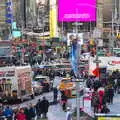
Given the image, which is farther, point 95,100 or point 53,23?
point 53,23

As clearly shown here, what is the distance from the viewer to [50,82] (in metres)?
43.2

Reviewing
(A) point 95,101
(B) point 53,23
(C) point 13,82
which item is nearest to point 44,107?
(A) point 95,101

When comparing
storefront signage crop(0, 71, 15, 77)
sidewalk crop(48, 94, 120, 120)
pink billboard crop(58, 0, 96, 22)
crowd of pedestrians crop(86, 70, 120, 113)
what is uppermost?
pink billboard crop(58, 0, 96, 22)

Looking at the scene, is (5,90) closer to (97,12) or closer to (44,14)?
(97,12)

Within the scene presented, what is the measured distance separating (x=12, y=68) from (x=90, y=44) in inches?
2072

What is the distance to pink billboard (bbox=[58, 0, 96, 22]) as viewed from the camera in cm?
10238

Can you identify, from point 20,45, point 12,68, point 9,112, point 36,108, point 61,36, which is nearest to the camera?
point 9,112

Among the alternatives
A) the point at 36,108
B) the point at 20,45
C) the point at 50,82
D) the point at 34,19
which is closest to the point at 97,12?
the point at 34,19

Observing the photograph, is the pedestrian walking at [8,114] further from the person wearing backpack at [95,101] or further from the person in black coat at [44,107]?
the person wearing backpack at [95,101]

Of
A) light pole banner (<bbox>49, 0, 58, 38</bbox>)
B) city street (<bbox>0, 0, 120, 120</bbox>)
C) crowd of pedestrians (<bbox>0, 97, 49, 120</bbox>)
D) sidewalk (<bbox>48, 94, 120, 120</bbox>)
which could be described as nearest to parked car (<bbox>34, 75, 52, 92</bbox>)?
city street (<bbox>0, 0, 120, 120</bbox>)

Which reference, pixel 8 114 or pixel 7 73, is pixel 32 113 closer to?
pixel 8 114

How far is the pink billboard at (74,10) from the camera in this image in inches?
4031

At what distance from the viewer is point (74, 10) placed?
336 feet

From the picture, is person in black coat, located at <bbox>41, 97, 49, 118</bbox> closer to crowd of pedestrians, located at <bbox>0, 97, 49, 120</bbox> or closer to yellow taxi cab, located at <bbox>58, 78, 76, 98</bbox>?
crowd of pedestrians, located at <bbox>0, 97, 49, 120</bbox>
